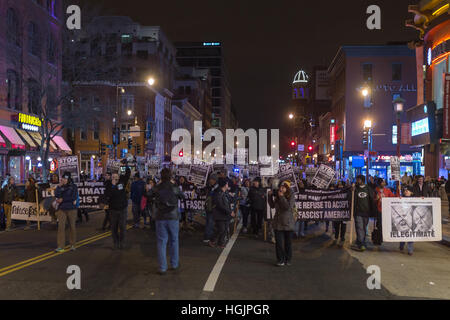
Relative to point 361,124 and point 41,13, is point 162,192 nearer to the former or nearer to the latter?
point 41,13

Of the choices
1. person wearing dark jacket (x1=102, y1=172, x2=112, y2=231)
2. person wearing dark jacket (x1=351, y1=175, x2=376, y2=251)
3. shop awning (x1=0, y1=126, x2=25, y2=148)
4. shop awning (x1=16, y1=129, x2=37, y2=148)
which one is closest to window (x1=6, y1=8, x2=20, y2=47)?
shop awning (x1=0, y1=126, x2=25, y2=148)

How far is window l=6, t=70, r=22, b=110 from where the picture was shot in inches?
1301

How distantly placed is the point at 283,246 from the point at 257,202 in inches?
191

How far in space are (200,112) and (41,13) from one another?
77.8m

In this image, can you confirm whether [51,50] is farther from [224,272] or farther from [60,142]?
[224,272]

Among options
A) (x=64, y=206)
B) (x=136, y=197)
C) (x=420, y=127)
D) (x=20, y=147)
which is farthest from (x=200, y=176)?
(x=20, y=147)

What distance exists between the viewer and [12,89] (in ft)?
110

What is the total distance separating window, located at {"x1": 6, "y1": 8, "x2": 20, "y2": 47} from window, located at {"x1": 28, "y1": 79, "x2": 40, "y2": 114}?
301 centimetres

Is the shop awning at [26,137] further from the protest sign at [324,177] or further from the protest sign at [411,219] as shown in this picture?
the protest sign at [411,219]

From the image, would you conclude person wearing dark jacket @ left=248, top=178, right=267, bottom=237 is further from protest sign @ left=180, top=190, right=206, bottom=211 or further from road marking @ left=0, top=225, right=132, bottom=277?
road marking @ left=0, top=225, right=132, bottom=277

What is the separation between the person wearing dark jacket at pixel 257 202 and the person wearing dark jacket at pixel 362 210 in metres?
3.26

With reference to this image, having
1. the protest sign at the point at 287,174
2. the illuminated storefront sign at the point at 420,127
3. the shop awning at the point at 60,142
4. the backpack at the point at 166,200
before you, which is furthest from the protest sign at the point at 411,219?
the shop awning at the point at 60,142
